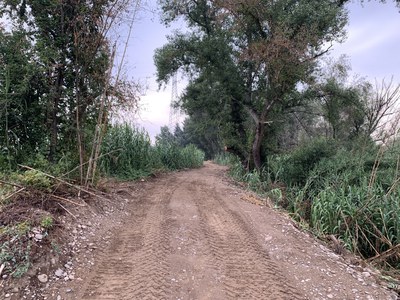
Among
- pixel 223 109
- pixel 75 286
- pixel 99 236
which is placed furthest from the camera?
pixel 223 109

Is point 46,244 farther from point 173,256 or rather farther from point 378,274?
point 378,274

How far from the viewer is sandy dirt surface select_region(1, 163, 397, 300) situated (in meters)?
2.62

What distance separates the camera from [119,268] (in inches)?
116

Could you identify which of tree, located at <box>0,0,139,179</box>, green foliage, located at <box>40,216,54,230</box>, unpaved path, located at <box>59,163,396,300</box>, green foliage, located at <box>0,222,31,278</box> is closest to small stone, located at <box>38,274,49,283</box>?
green foliage, located at <box>0,222,31,278</box>

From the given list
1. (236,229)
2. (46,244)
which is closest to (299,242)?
(236,229)

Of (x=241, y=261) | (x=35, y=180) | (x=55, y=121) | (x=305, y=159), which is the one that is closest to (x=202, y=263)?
(x=241, y=261)

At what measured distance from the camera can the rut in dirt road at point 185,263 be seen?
260 cm

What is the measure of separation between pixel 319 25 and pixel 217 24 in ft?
13.1

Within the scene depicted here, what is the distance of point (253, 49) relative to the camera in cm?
992

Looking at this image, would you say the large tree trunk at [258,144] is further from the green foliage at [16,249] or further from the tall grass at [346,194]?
the green foliage at [16,249]

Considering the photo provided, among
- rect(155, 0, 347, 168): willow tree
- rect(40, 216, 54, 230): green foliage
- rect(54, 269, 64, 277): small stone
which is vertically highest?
rect(155, 0, 347, 168): willow tree

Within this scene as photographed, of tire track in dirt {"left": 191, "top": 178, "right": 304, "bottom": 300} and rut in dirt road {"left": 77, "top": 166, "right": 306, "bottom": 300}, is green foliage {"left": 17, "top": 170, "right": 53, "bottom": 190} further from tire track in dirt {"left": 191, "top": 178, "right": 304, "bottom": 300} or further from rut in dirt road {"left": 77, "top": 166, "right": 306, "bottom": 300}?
tire track in dirt {"left": 191, "top": 178, "right": 304, "bottom": 300}

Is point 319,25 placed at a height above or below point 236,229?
above

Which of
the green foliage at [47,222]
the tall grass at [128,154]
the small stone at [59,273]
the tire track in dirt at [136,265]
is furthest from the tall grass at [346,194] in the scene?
the green foliage at [47,222]
